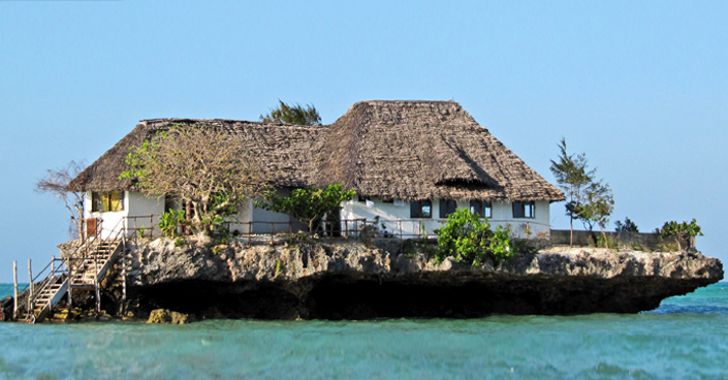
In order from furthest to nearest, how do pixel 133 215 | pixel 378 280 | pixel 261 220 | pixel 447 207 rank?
1. pixel 261 220
2. pixel 447 207
3. pixel 133 215
4. pixel 378 280

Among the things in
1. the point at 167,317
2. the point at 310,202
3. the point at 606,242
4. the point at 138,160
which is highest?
the point at 138,160

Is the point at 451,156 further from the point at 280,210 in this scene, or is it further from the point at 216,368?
the point at 216,368

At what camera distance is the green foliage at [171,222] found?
133ft

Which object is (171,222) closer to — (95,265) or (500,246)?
(95,265)

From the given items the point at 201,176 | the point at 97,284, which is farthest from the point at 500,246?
the point at 97,284

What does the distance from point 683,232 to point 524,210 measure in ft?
19.9

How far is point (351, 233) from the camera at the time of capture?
4353 cm

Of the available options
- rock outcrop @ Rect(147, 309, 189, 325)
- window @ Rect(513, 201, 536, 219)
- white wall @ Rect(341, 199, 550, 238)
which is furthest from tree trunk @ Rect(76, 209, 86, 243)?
window @ Rect(513, 201, 536, 219)

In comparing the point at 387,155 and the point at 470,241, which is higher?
the point at 387,155

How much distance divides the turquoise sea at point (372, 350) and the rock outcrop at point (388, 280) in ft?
5.19

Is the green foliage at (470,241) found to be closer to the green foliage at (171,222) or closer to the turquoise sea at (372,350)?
the turquoise sea at (372,350)

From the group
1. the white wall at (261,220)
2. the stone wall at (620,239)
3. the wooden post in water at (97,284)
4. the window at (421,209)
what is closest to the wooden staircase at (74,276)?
the wooden post in water at (97,284)

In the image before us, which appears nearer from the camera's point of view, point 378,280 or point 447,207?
point 378,280

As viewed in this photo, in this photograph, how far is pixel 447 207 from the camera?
44594 mm
